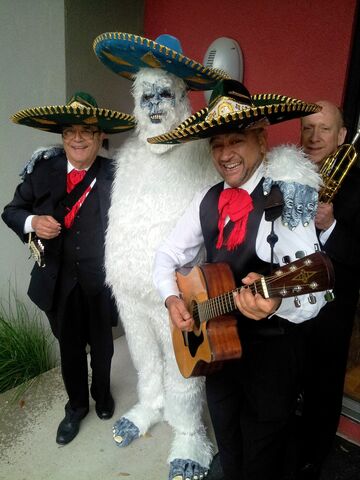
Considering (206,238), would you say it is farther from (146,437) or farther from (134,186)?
(146,437)

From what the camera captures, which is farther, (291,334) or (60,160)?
(60,160)

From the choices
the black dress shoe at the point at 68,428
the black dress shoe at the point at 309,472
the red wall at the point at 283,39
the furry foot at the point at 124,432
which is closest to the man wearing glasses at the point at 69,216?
the black dress shoe at the point at 68,428

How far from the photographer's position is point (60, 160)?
7.05ft

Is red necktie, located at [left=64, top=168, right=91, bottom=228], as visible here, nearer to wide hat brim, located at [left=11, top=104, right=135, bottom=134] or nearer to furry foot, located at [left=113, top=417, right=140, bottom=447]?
wide hat brim, located at [left=11, top=104, right=135, bottom=134]

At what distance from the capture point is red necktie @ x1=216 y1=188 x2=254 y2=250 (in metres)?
1.45

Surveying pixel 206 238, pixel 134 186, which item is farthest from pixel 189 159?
pixel 206 238

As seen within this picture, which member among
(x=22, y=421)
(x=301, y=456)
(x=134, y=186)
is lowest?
(x=22, y=421)

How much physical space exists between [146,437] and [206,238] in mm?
1468

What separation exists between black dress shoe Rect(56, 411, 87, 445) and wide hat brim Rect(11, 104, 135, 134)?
69.4 inches

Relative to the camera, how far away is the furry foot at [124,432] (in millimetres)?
2316

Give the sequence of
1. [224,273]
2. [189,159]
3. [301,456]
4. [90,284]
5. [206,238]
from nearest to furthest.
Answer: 1. [224,273]
2. [206,238]
3. [189,159]
4. [301,456]
5. [90,284]

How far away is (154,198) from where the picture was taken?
6.24 feet

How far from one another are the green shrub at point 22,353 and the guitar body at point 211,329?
1.86 m

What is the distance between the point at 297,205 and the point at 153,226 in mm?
773
